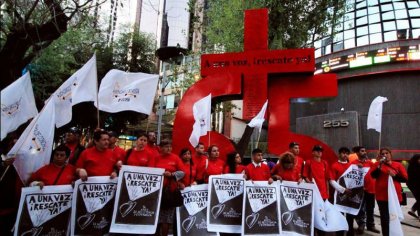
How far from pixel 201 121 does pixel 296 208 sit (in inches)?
100

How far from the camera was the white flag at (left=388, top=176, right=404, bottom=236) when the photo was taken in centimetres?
652

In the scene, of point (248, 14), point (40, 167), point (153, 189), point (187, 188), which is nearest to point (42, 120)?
point (40, 167)

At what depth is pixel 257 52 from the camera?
866cm

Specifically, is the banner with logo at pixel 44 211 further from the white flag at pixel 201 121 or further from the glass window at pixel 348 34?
the glass window at pixel 348 34

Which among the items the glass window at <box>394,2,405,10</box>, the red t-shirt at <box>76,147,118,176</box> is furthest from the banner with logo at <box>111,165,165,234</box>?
the glass window at <box>394,2,405,10</box>

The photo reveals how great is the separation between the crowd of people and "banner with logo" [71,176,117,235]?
0.50 ft

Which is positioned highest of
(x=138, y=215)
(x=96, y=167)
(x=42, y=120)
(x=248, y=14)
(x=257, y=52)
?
(x=248, y=14)

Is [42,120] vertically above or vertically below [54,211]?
above

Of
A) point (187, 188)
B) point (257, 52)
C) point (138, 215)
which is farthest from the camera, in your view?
point (257, 52)

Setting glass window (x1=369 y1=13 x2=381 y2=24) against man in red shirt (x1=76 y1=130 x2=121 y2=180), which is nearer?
man in red shirt (x1=76 y1=130 x2=121 y2=180)

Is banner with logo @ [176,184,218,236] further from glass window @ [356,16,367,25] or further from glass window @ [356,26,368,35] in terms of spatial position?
glass window @ [356,16,367,25]

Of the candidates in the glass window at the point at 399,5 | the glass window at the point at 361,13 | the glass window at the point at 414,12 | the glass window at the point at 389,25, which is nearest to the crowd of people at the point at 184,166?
the glass window at the point at 389,25

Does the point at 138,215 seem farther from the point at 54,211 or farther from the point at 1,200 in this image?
the point at 1,200

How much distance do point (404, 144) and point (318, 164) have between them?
2727 cm
